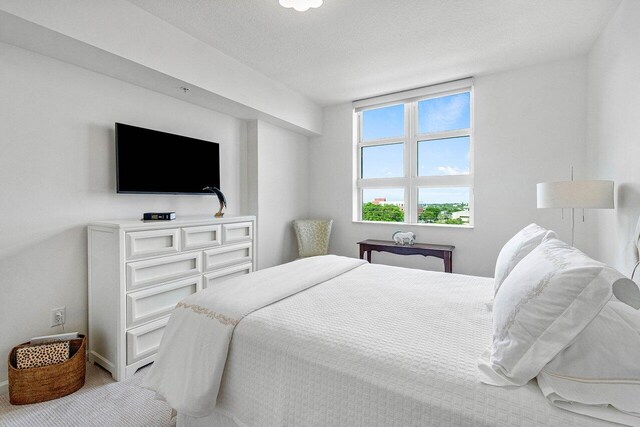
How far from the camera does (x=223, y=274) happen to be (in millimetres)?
2824

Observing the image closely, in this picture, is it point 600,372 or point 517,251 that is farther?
point 517,251

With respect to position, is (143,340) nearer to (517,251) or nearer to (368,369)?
(368,369)

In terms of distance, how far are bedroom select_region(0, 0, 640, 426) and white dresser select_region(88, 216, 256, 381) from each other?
0.81 ft

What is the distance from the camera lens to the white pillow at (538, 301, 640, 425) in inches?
31.1

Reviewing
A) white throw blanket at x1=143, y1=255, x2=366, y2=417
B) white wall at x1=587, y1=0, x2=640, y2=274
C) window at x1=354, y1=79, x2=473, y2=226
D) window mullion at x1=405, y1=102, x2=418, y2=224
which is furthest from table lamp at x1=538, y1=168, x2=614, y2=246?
white throw blanket at x1=143, y1=255, x2=366, y2=417

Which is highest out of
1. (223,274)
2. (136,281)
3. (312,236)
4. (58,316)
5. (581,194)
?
(581,194)

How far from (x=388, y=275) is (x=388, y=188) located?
2179 mm

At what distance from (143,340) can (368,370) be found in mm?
1904

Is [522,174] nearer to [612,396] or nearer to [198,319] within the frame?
[612,396]

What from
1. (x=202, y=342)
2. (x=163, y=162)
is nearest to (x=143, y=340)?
(x=202, y=342)

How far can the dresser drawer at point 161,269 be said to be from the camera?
6.91ft

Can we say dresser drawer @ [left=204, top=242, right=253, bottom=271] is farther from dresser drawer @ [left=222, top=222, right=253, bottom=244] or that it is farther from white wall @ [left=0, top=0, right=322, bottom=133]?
white wall @ [left=0, top=0, right=322, bottom=133]

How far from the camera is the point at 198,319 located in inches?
56.5

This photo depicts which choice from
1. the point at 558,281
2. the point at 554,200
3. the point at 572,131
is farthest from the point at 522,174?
the point at 558,281
